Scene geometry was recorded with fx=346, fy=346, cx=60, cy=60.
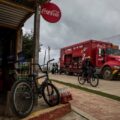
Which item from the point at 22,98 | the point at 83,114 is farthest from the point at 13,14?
the point at 83,114

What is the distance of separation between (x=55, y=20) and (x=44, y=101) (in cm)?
223

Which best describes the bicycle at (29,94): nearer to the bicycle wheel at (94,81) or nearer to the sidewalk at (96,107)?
the sidewalk at (96,107)

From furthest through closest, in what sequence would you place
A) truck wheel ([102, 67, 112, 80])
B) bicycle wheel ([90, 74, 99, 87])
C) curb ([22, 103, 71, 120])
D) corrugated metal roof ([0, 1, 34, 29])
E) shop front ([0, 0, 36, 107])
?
truck wheel ([102, 67, 112, 80]) → bicycle wheel ([90, 74, 99, 87]) → shop front ([0, 0, 36, 107]) → corrugated metal roof ([0, 1, 34, 29]) → curb ([22, 103, 71, 120])

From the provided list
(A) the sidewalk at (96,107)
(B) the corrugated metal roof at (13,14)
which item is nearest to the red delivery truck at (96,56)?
(A) the sidewalk at (96,107)

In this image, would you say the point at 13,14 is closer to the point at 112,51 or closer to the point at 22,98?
the point at 22,98

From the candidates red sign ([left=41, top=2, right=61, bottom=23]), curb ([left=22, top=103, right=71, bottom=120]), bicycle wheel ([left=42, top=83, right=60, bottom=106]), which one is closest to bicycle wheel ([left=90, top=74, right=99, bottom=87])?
curb ([left=22, top=103, right=71, bottom=120])

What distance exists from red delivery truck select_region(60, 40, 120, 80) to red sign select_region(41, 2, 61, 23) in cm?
1671

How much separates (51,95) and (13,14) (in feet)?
7.62

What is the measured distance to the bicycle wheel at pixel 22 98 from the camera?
715cm

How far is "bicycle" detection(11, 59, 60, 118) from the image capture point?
7.20 m

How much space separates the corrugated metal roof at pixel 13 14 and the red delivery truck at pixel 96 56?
615 inches

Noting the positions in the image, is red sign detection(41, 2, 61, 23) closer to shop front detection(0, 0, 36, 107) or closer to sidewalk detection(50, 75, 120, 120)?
shop front detection(0, 0, 36, 107)

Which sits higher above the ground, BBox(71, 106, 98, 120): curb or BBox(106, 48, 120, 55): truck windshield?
BBox(106, 48, 120, 55): truck windshield

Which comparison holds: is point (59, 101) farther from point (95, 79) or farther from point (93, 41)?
point (93, 41)
